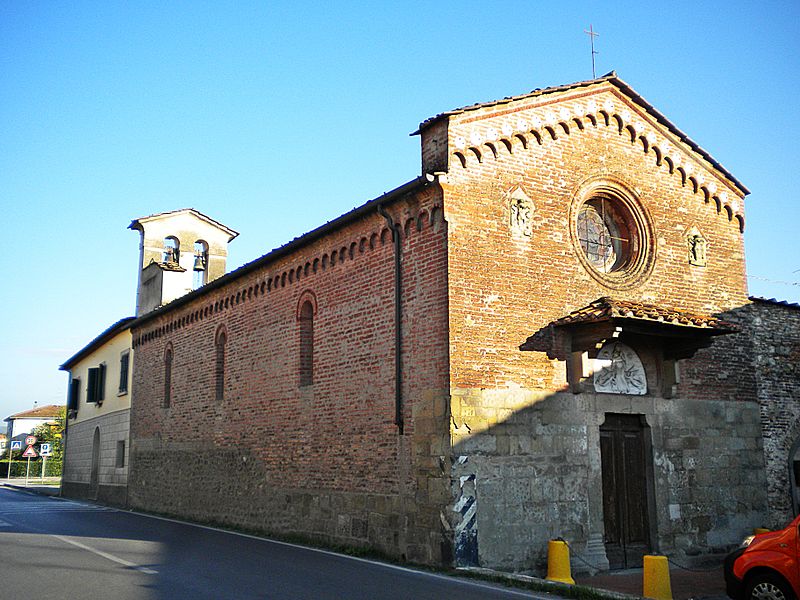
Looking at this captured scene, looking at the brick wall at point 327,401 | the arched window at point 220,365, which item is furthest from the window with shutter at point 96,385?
the arched window at point 220,365

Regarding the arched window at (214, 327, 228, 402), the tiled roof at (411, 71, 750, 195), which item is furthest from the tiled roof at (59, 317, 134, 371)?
the tiled roof at (411, 71, 750, 195)

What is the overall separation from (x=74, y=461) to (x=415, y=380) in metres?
23.9

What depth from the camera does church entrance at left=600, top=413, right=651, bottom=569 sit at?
11.9m

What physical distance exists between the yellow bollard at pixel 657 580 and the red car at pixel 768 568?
76 centimetres

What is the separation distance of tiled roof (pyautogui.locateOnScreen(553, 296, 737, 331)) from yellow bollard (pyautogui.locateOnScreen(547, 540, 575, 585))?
3332mm

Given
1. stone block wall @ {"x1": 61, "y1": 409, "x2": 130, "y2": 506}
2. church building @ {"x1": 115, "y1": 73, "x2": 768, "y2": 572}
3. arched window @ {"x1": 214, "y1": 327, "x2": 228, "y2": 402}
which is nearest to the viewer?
church building @ {"x1": 115, "y1": 73, "x2": 768, "y2": 572}

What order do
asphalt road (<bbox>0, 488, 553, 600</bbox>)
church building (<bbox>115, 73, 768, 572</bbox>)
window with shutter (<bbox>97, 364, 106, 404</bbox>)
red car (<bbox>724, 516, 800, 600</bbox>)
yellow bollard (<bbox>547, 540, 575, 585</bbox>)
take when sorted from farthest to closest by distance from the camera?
window with shutter (<bbox>97, 364, 106, 404</bbox>), church building (<bbox>115, 73, 768, 572</bbox>), yellow bollard (<bbox>547, 540, 575, 585</bbox>), asphalt road (<bbox>0, 488, 553, 600</bbox>), red car (<bbox>724, 516, 800, 600</bbox>)

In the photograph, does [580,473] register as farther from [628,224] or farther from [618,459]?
[628,224]

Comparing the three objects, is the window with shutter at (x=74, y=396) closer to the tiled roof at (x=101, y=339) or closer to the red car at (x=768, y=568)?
the tiled roof at (x=101, y=339)

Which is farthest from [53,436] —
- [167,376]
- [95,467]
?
[167,376]

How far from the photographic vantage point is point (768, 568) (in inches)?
314

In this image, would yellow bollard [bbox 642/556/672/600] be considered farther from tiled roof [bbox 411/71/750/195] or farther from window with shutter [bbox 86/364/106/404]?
window with shutter [bbox 86/364/106/404]

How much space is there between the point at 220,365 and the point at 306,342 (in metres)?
4.57

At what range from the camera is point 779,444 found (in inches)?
567
